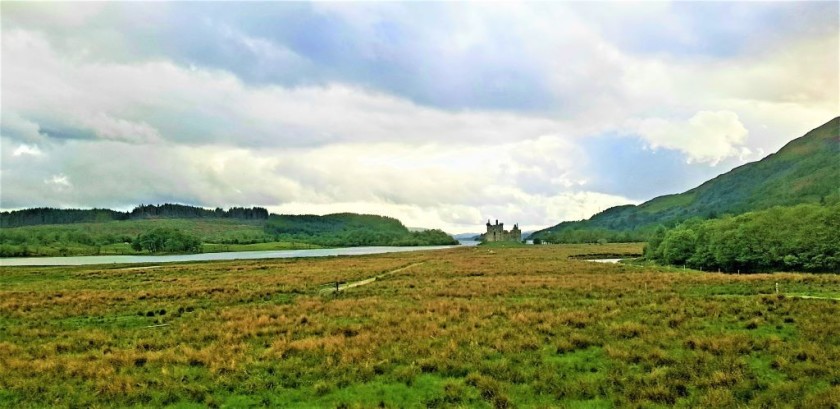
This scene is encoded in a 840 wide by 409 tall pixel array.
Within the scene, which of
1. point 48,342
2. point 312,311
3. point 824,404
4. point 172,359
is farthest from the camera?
point 312,311

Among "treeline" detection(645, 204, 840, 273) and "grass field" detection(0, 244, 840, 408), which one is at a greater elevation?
"treeline" detection(645, 204, 840, 273)

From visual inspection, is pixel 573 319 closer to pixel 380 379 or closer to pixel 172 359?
pixel 380 379

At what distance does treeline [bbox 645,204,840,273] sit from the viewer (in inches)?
2677

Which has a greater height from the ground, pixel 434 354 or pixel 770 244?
pixel 770 244

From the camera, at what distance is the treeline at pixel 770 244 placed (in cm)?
6800

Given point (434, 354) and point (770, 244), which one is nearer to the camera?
point (434, 354)

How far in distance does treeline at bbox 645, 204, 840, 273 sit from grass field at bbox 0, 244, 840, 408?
48.7m

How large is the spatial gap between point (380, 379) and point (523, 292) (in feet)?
81.2

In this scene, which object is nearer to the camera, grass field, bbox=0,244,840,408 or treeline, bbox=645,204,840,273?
grass field, bbox=0,244,840,408

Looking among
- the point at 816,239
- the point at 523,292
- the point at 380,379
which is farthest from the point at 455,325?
the point at 816,239

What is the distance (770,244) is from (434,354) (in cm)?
7607

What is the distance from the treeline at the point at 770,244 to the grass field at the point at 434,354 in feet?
160

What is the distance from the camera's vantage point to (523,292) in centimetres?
3816

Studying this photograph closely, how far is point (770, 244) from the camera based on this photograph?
74312 millimetres
